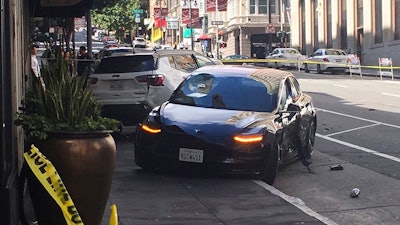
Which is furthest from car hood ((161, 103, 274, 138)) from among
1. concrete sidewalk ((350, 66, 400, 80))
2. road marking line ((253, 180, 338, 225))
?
concrete sidewalk ((350, 66, 400, 80))

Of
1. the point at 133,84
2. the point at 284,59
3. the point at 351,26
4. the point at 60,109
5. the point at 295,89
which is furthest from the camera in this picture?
the point at 351,26

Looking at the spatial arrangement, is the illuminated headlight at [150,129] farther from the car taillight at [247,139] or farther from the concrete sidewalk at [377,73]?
the concrete sidewalk at [377,73]

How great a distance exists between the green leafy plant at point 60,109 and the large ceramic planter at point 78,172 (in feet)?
0.39

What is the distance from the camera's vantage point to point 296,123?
33.3ft

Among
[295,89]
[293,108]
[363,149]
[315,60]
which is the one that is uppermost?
[315,60]

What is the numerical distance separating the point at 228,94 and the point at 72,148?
442 cm

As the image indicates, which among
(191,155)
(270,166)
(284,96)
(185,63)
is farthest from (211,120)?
(185,63)

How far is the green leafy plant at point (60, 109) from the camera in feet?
19.3

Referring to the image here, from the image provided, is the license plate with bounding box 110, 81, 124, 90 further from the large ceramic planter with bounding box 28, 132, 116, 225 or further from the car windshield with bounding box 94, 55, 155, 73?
the large ceramic planter with bounding box 28, 132, 116, 225

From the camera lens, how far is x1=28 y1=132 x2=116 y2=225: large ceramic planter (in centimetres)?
567

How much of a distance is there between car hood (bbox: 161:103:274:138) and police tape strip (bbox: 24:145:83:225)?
3.53 metres

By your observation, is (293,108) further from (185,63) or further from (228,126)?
(185,63)

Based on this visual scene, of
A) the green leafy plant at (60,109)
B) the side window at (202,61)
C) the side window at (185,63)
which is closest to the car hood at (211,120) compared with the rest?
the green leafy plant at (60,109)

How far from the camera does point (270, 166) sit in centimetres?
877
